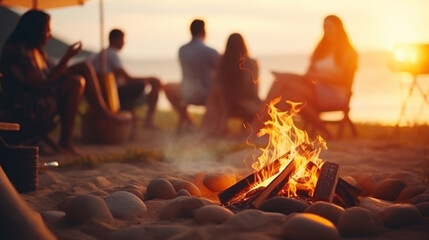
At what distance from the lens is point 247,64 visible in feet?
31.8

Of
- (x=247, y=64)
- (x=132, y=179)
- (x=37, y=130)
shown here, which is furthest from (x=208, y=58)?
(x=132, y=179)

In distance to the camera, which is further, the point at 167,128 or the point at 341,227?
the point at 167,128

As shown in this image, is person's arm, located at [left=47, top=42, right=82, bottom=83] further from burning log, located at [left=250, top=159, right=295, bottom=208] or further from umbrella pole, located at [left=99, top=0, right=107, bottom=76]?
burning log, located at [left=250, top=159, right=295, bottom=208]

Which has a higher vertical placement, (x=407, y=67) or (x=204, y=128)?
(x=407, y=67)

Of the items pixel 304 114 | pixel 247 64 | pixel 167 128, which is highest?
pixel 247 64

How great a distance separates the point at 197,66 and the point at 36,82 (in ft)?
11.2

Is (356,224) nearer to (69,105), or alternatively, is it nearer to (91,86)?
(69,105)

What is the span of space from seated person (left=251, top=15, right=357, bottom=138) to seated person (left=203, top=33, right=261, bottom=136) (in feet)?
1.69

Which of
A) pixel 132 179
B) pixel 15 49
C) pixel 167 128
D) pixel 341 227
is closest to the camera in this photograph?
pixel 341 227

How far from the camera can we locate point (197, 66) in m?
10.6

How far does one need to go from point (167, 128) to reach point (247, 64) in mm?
3264

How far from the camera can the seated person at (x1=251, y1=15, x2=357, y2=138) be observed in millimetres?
9445

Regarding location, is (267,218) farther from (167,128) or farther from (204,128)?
(167,128)

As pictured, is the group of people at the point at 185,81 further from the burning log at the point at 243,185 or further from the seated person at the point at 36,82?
the burning log at the point at 243,185
